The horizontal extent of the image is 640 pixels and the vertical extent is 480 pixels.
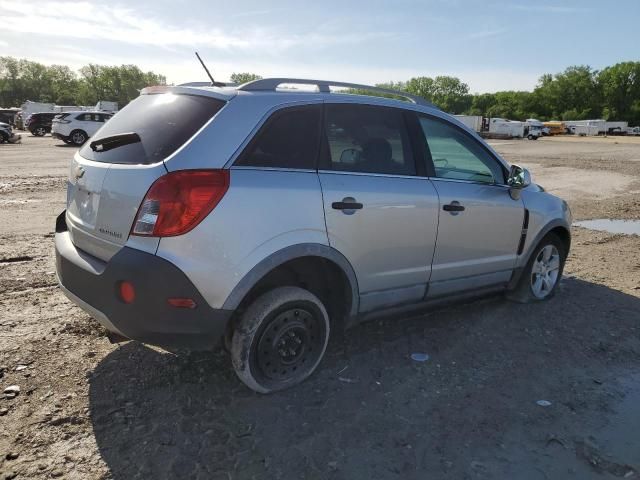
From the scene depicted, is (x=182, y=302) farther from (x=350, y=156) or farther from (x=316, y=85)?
(x=316, y=85)

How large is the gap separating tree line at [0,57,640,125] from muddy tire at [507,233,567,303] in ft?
347

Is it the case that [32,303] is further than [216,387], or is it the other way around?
[32,303]

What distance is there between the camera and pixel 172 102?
324 centimetres

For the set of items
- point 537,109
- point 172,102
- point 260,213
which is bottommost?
point 260,213

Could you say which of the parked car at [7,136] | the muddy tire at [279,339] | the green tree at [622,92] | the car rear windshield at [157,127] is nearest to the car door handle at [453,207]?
the muddy tire at [279,339]

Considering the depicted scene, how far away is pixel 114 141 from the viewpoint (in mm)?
3242

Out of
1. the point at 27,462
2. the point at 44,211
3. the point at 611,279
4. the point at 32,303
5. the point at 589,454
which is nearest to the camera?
the point at 27,462

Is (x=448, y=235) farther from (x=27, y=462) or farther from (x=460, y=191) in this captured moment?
(x=27, y=462)

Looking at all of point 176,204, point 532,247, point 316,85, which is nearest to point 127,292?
point 176,204

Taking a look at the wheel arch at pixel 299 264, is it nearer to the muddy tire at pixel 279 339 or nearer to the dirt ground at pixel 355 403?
the muddy tire at pixel 279 339

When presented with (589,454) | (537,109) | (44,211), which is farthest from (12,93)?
(589,454)

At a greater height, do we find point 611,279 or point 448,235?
point 448,235

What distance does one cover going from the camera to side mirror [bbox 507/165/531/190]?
4.48 metres

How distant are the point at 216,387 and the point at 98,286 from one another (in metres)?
0.98
